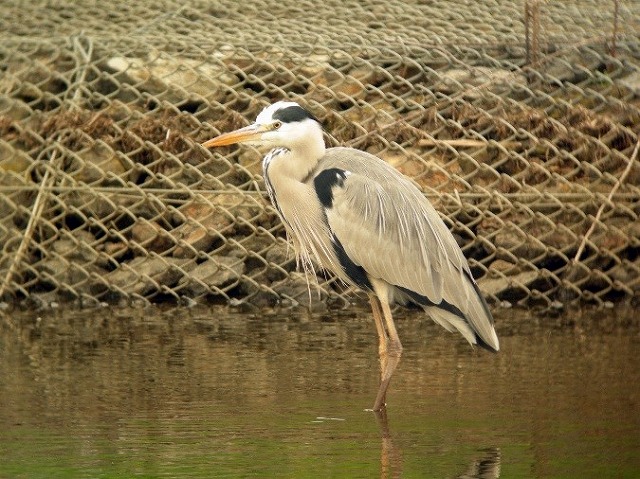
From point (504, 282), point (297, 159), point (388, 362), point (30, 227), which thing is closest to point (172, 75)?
point (30, 227)

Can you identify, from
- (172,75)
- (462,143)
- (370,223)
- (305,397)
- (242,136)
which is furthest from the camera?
(172,75)

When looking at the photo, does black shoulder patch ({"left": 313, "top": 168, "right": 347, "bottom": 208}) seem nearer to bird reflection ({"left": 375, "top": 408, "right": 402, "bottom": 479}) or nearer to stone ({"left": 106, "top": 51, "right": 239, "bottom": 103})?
bird reflection ({"left": 375, "top": 408, "right": 402, "bottom": 479})

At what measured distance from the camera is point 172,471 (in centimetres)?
480

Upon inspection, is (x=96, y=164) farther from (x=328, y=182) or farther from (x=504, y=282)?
(x=328, y=182)

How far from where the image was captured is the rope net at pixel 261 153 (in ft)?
29.0

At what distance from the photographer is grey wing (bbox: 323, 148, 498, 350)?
21.0 ft

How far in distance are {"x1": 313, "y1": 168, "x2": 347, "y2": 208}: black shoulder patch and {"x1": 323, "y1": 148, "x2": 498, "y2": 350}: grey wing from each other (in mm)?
21

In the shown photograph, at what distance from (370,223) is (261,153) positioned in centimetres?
281

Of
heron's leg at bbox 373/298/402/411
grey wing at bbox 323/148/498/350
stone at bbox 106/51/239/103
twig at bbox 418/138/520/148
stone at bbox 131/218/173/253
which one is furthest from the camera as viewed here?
stone at bbox 106/51/239/103

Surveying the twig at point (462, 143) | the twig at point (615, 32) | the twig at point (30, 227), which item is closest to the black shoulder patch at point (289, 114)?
the twig at point (462, 143)

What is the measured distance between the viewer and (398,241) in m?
6.47

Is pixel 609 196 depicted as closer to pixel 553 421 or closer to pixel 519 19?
pixel 519 19

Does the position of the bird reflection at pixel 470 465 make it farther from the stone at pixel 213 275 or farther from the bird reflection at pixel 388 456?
the stone at pixel 213 275

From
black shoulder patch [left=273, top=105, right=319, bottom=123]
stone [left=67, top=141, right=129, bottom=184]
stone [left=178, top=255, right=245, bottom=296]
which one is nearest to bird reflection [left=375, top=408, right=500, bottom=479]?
black shoulder patch [left=273, top=105, right=319, bottom=123]
